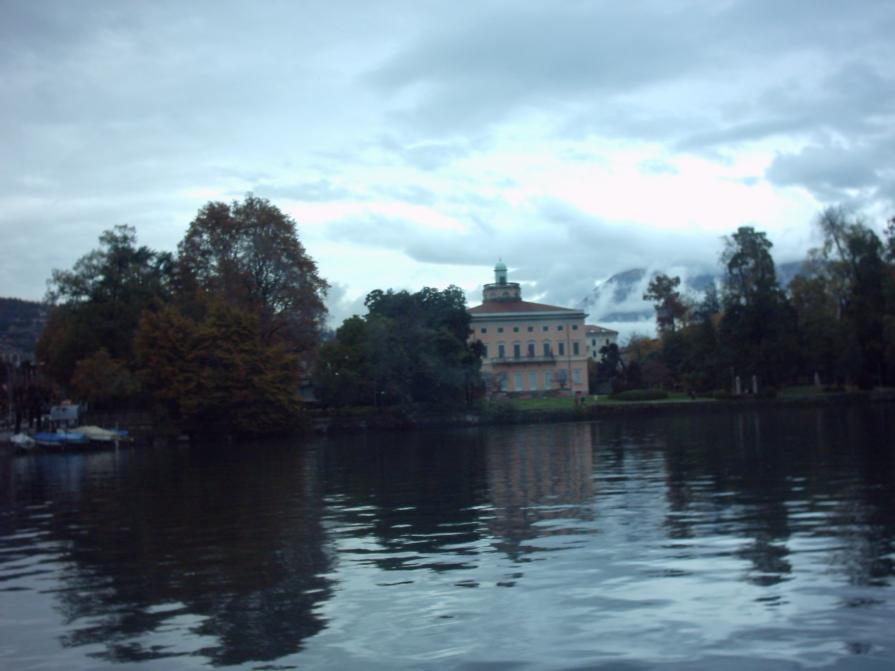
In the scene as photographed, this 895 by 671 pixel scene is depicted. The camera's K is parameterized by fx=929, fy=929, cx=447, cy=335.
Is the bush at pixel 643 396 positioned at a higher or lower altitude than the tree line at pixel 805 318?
Result: lower

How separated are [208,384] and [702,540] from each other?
48.7 m

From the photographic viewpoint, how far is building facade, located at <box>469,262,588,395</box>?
322 ft

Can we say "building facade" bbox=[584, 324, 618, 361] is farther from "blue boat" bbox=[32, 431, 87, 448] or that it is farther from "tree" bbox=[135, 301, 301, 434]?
"blue boat" bbox=[32, 431, 87, 448]

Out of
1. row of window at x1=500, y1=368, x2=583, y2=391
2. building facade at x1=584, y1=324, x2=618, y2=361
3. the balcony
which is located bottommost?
row of window at x1=500, y1=368, x2=583, y2=391

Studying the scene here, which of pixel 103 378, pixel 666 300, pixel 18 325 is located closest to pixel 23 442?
pixel 103 378

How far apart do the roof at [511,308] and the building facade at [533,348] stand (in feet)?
0.39

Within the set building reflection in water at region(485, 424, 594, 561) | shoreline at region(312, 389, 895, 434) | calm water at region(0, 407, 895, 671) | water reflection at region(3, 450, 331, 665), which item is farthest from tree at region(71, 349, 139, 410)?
calm water at region(0, 407, 895, 671)

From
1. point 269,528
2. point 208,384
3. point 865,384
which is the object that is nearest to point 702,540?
point 269,528

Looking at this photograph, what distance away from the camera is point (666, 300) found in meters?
109

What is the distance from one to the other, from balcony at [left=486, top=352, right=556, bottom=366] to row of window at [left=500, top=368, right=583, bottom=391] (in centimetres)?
121

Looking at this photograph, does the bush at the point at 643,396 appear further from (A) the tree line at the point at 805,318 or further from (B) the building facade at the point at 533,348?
(B) the building facade at the point at 533,348

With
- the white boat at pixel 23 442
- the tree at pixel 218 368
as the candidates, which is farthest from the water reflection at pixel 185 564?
the tree at pixel 218 368

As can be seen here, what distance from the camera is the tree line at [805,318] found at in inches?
2881

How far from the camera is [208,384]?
190 ft
